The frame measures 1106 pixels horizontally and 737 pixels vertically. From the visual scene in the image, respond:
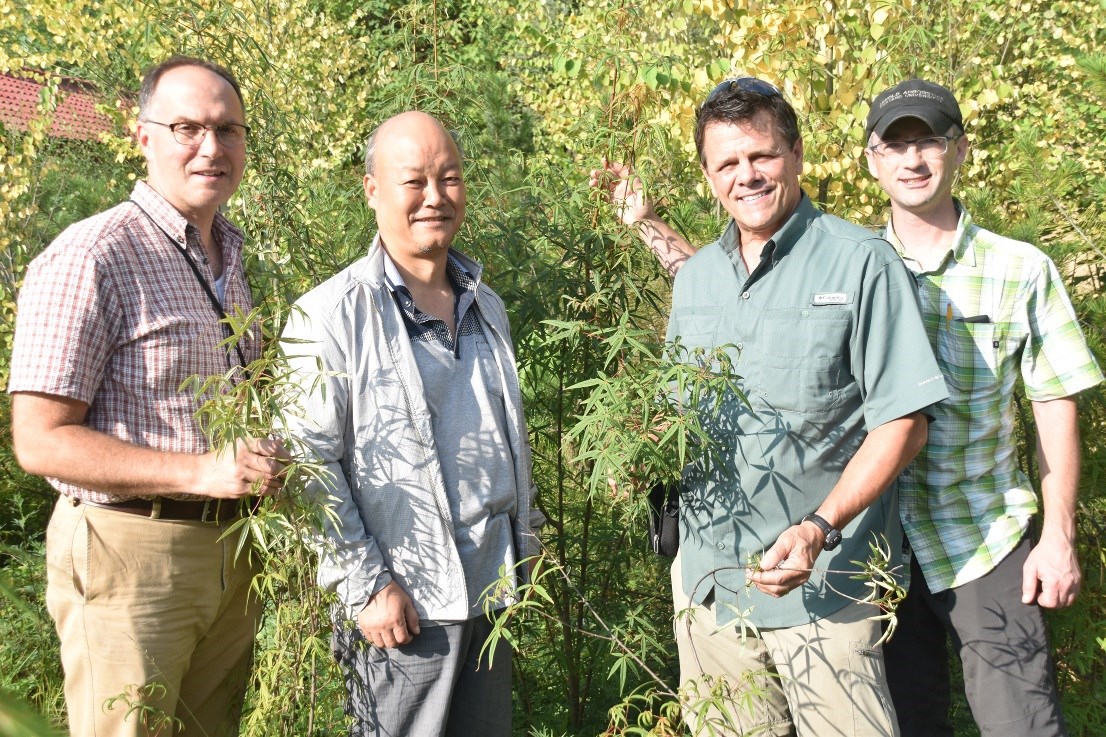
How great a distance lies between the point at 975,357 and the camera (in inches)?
95.9

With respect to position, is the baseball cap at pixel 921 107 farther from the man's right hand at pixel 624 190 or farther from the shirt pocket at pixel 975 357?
the man's right hand at pixel 624 190

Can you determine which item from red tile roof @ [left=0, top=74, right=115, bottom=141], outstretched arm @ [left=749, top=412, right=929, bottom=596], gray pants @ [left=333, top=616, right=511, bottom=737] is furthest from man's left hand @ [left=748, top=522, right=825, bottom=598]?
red tile roof @ [left=0, top=74, right=115, bottom=141]

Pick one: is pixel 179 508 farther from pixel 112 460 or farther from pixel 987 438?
pixel 987 438

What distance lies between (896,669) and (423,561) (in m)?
1.38

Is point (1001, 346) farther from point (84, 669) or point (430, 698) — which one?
point (84, 669)

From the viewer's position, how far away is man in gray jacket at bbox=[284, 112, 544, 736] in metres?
2.21

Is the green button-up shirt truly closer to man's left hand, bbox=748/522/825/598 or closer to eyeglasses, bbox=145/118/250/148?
man's left hand, bbox=748/522/825/598

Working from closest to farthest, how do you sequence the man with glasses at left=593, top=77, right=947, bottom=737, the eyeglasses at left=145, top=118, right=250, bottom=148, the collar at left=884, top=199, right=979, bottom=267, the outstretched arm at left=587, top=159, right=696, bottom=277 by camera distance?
the man with glasses at left=593, top=77, right=947, bottom=737 → the eyeglasses at left=145, top=118, right=250, bottom=148 → the collar at left=884, top=199, right=979, bottom=267 → the outstretched arm at left=587, top=159, right=696, bottom=277

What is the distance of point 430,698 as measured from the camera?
230cm

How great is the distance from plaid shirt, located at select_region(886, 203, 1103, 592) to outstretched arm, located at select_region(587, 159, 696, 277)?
2.24ft

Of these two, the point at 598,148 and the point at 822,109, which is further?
the point at 822,109

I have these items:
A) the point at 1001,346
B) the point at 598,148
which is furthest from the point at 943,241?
the point at 598,148

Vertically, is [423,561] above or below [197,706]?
above

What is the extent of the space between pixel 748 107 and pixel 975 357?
2.84ft
